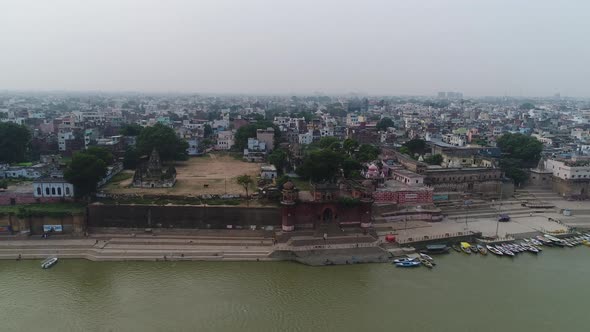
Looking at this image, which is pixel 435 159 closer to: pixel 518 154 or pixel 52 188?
pixel 518 154

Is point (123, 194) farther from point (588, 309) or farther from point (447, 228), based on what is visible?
point (588, 309)

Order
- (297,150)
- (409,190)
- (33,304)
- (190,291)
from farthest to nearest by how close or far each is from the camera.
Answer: (297,150) < (409,190) < (190,291) < (33,304)

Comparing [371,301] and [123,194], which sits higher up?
Result: [123,194]

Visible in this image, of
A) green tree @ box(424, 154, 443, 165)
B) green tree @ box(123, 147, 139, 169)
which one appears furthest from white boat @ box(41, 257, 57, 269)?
green tree @ box(424, 154, 443, 165)

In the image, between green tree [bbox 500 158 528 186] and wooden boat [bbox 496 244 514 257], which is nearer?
wooden boat [bbox 496 244 514 257]

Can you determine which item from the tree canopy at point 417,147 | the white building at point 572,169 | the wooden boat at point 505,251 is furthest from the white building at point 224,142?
the wooden boat at point 505,251

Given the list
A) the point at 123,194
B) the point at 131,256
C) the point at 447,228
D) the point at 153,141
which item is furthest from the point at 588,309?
the point at 153,141

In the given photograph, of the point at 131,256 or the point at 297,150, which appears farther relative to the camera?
the point at 297,150

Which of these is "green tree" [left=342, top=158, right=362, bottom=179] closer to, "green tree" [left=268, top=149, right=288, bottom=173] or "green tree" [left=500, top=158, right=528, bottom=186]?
"green tree" [left=268, top=149, right=288, bottom=173]
